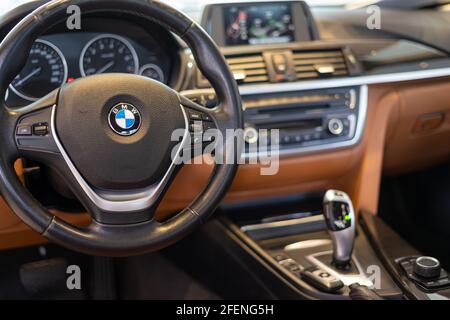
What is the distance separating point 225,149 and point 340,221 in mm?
409

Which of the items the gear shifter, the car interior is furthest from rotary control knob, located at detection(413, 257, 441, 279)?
the gear shifter

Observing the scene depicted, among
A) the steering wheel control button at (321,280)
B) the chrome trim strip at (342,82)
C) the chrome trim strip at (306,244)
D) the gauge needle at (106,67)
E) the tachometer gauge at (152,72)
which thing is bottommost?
the chrome trim strip at (306,244)

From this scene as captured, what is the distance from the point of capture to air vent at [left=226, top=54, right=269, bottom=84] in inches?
55.2

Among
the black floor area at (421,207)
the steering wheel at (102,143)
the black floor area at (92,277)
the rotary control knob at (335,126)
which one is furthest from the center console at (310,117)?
the black floor area at (92,277)

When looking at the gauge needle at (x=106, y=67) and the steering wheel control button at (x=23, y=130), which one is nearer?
the steering wheel control button at (x=23, y=130)

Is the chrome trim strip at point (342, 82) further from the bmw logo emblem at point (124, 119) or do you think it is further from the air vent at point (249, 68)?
the bmw logo emblem at point (124, 119)

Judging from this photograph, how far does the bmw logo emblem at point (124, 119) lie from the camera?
97 cm

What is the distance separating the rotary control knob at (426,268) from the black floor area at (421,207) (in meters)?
0.55

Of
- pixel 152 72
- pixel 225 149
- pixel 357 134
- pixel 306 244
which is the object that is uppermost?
pixel 152 72

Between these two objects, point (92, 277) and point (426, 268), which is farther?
point (92, 277)

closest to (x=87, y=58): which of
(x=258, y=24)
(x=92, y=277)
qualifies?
(x=258, y=24)

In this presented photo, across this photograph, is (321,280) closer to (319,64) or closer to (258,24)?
(319,64)

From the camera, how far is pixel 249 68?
1.42 meters

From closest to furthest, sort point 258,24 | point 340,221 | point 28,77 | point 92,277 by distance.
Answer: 1. point 28,77
2. point 340,221
3. point 258,24
4. point 92,277
